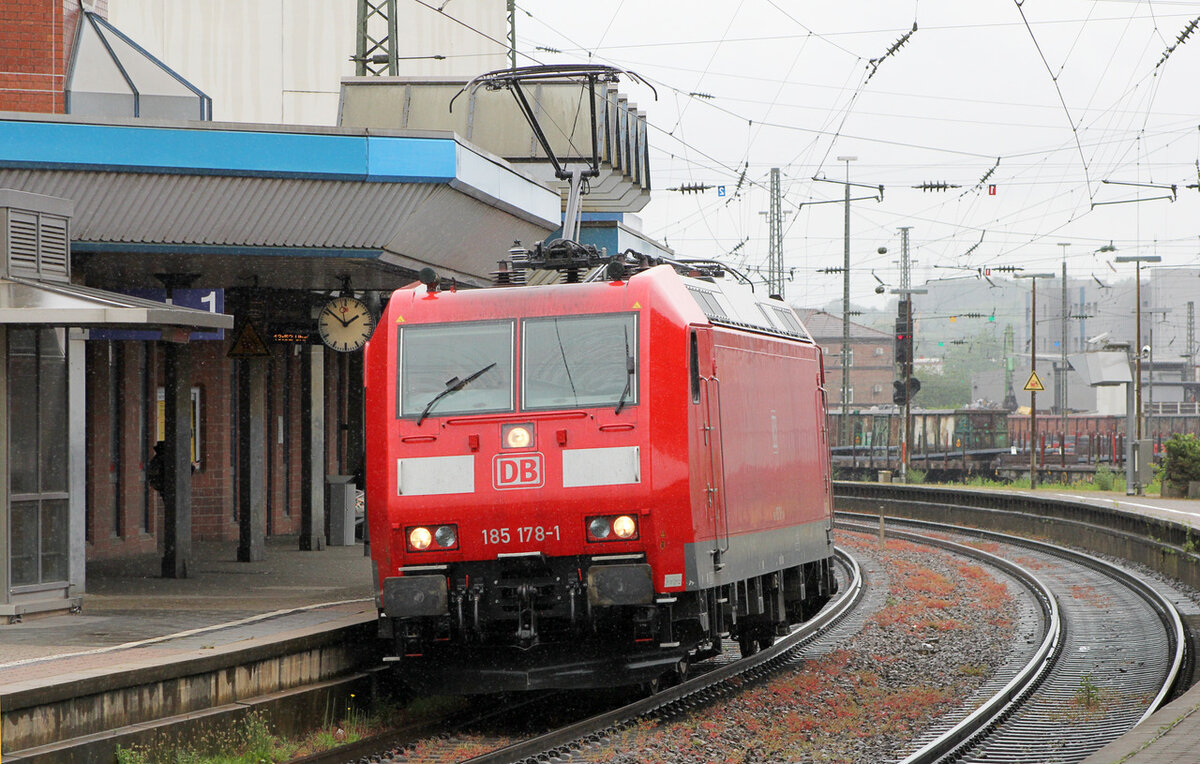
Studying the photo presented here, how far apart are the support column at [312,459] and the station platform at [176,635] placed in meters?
3.42

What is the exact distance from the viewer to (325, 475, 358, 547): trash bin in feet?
73.6

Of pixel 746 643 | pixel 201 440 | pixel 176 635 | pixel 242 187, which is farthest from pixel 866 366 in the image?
pixel 176 635

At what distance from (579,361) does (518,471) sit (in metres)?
0.95

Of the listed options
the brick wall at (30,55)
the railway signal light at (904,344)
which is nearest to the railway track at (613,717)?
the brick wall at (30,55)

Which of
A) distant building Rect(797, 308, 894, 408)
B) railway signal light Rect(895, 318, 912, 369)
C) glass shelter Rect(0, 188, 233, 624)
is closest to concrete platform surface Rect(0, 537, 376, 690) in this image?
glass shelter Rect(0, 188, 233, 624)

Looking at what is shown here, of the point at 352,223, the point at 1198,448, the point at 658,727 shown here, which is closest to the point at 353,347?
the point at 352,223

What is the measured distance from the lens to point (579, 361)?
1123 centimetres

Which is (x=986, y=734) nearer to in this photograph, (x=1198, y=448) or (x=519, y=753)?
(x=519, y=753)

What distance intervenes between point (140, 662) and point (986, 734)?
6.35 m

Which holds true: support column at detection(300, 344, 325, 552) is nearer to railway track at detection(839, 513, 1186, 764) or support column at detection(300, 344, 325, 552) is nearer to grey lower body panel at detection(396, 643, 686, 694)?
grey lower body panel at detection(396, 643, 686, 694)

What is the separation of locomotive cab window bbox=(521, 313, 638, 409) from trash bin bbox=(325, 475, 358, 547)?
1159 cm

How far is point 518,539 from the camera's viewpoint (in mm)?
10953

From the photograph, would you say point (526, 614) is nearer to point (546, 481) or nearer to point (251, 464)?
point (546, 481)

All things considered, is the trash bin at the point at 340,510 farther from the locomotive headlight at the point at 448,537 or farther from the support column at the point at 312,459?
the locomotive headlight at the point at 448,537
